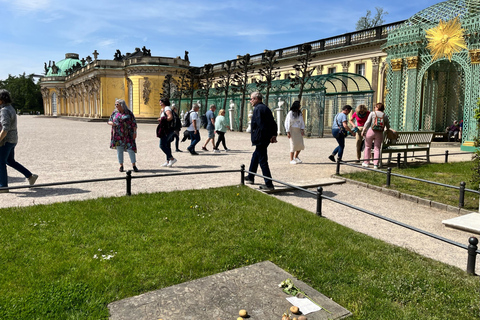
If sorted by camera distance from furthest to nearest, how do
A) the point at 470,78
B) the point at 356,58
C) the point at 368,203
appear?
the point at 356,58
the point at 470,78
the point at 368,203

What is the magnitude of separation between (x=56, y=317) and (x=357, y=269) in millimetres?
2779

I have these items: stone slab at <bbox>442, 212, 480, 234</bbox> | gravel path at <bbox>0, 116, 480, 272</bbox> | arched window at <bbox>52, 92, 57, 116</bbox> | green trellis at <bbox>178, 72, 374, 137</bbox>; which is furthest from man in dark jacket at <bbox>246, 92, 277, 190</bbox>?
arched window at <bbox>52, 92, 57, 116</bbox>

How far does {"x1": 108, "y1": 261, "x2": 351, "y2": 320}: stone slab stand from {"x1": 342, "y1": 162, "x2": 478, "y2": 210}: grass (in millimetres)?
5011

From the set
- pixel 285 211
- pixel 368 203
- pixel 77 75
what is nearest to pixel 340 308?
A: pixel 285 211

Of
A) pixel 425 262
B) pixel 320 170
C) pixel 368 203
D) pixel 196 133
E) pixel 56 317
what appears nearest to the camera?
pixel 56 317

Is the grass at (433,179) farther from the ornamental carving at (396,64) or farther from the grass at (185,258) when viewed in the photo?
the ornamental carving at (396,64)

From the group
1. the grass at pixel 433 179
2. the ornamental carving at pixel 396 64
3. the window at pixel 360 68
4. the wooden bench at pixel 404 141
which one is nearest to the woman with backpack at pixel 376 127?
the wooden bench at pixel 404 141

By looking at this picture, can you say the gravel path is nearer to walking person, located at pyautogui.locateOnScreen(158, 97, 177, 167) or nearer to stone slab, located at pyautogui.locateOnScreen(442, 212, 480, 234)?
stone slab, located at pyautogui.locateOnScreen(442, 212, 480, 234)

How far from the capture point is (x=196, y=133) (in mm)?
13047

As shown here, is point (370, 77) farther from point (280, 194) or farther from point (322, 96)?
point (280, 194)

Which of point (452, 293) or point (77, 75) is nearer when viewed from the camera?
point (452, 293)

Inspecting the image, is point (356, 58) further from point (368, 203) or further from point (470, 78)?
point (368, 203)

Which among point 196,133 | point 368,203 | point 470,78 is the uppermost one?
point 470,78

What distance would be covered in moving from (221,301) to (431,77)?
21879mm
